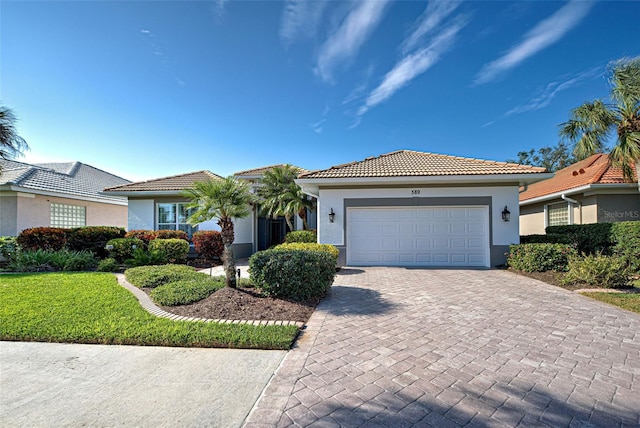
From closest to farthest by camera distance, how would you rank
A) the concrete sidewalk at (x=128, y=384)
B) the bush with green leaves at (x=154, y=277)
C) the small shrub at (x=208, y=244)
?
the concrete sidewalk at (x=128, y=384) < the bush with green leaves at (x=154, y=277) < the small shrub at (x=208, y=244)

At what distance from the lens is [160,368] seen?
3.41 m

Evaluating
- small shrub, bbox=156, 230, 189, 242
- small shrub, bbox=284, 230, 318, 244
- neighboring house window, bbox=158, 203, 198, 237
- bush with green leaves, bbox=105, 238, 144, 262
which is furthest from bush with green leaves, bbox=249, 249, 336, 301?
neighboring house window, bbox=158, 203, 198, 237

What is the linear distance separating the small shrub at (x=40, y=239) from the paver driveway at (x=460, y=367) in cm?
1285

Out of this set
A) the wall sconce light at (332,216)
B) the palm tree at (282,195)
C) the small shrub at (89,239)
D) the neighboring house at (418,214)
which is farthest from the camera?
the palm tree at (282,195)

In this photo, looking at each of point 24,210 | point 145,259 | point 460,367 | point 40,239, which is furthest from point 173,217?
point 460,367

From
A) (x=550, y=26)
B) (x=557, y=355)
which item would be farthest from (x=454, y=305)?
(x=550, y=26)

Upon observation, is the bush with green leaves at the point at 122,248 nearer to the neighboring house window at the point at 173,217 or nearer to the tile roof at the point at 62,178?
the neighboring house window at the point at 173,217

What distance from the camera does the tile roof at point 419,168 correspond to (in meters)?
11.0

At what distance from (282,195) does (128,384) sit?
11533 millimetres

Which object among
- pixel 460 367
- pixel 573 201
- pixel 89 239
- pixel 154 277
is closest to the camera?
pixel 460 367

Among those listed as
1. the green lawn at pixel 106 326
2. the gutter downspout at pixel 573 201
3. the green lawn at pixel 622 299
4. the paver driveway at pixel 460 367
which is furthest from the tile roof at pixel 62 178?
the gutter downspout at pixel 573 201

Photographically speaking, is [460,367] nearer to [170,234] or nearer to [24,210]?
[170,234]

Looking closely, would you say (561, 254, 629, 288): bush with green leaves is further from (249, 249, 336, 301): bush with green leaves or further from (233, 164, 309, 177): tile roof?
(233, 164, 309, 177): tile roof

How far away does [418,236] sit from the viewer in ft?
38.5
